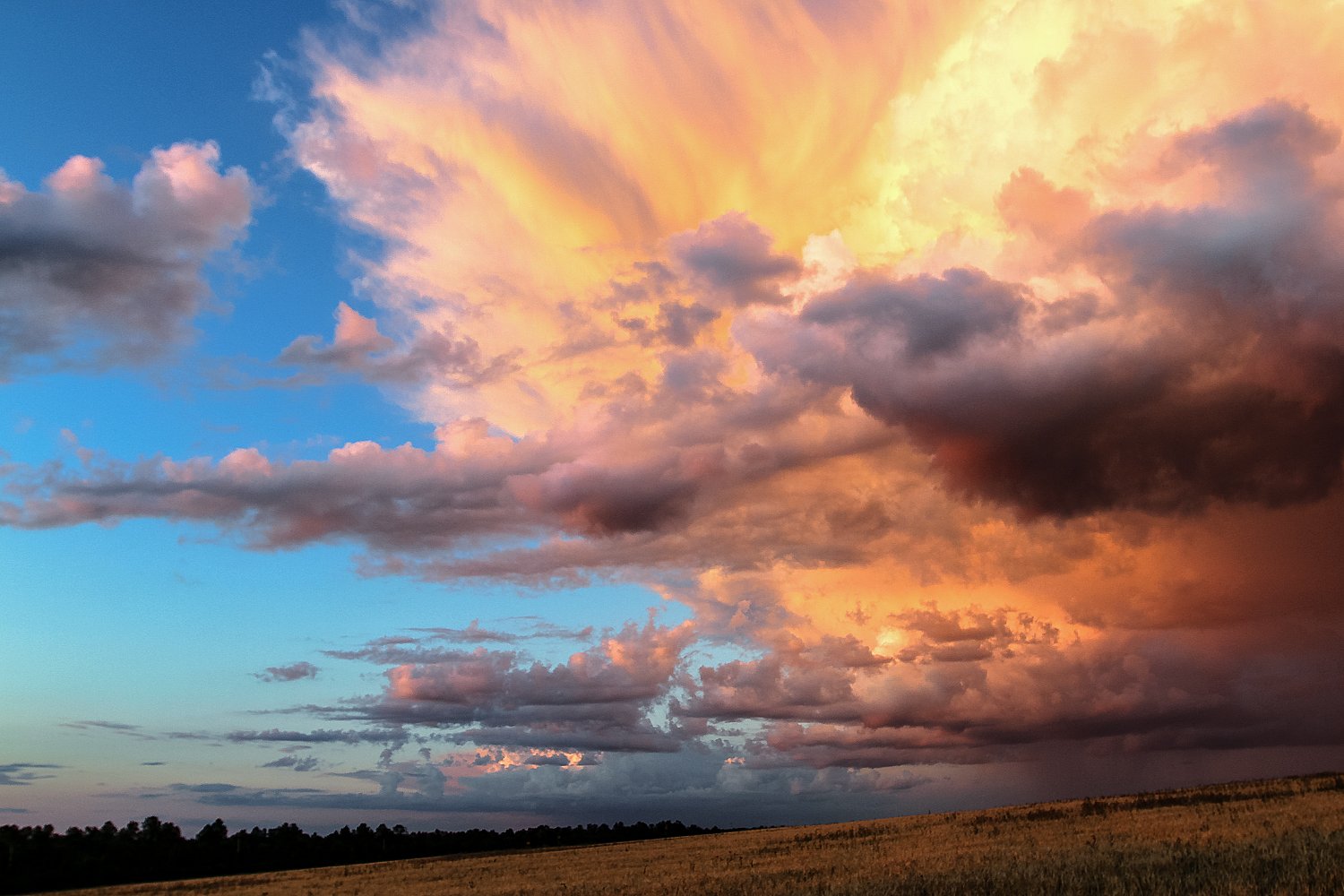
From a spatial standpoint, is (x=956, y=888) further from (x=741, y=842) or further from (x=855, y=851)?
(x=741, y=842)

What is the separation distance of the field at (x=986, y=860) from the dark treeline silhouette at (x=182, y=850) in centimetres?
5493

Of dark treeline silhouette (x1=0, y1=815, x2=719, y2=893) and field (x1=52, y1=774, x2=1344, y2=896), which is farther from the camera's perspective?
dark treeline silhouette (x1=0, y1=815, x2=719, y2=893)

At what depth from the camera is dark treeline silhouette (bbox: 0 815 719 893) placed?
123375 millimetres

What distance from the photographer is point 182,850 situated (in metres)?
140

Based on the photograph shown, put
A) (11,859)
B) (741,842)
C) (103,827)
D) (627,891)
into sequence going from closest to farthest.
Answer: (627,891) < (741,842) < (11,859) < (103,827)

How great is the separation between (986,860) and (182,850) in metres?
139

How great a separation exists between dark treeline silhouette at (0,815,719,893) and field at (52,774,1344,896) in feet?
180

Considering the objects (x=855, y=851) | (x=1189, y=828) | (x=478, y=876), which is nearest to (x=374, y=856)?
(x=478, y=876)

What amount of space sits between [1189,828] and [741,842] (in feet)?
112

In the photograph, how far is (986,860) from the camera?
36344 millimetres

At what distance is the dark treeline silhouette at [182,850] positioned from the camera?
123375 mm

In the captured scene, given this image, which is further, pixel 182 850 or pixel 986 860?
pixel 182 850

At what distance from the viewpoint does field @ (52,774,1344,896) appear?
1056 inches

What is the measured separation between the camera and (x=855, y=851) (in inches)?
1982
